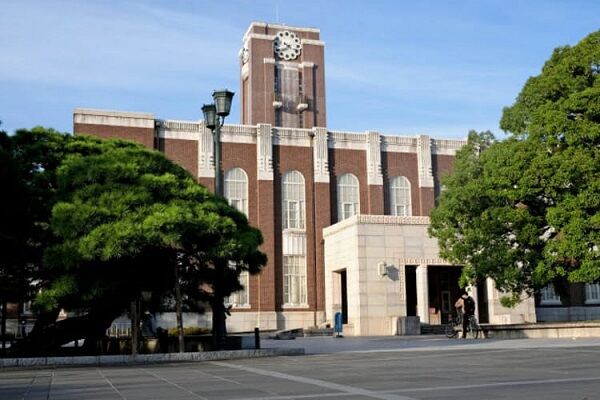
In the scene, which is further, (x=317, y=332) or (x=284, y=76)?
(x=284, y=76)

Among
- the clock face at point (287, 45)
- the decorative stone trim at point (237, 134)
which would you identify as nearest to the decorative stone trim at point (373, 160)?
the decorative stone trim at point (237, 134)

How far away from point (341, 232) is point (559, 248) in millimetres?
18076

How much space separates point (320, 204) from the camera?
151ft

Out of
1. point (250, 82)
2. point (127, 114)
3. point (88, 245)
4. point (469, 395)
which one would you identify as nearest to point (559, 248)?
point (88, 245)

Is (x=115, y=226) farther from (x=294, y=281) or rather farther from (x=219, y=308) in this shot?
(x=294, y=281)

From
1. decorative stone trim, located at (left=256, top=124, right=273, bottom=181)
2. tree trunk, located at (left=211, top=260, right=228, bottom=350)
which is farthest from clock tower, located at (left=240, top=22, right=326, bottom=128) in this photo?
tree trunk, located at (left=211, top=260, right=228, bottom=350)

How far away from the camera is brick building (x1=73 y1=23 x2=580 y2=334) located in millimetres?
38812

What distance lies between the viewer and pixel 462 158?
2916 centimetres

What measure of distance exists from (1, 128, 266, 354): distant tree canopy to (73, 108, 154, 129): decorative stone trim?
22.9m

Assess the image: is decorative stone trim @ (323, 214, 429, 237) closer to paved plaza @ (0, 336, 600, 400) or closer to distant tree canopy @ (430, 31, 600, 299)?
distant tree canopy @ (430, 31, 600, 299)

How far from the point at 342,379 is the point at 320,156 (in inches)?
1415

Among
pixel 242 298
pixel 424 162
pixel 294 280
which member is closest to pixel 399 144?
pixel 424 162

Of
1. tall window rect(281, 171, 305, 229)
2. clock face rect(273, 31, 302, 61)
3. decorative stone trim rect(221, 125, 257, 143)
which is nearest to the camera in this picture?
decorative stone trim rect(221, 125, 257, 143)

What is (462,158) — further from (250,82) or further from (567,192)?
(250,82)
